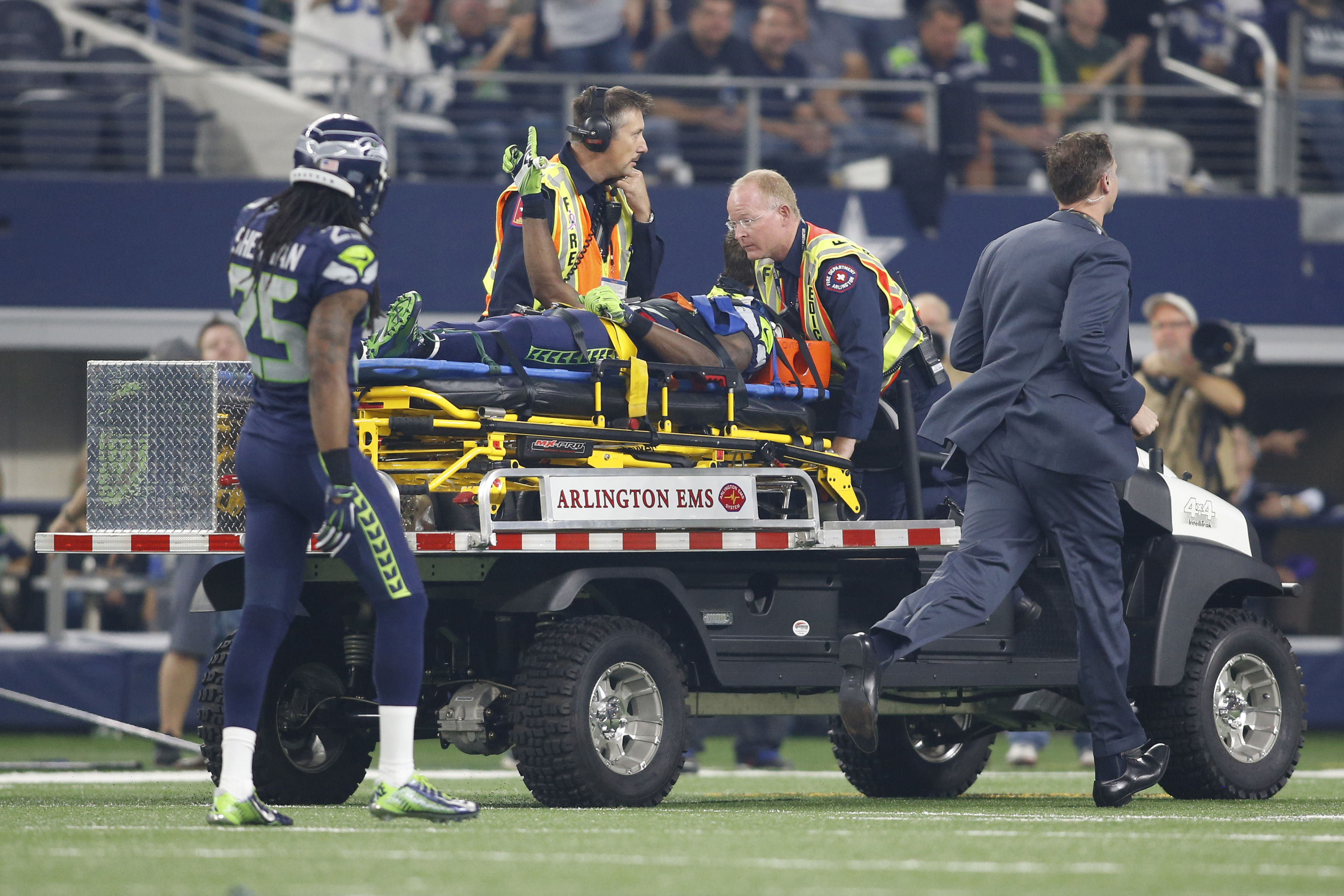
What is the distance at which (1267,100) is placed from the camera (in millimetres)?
14906

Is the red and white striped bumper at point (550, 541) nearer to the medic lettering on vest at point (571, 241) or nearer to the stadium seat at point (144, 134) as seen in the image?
the medic lettering on vest at point (571, 241)

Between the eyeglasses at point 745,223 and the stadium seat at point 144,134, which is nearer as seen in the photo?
the eyeglasses at point 745,223

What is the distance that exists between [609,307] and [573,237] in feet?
2.26

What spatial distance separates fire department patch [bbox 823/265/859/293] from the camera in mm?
7895

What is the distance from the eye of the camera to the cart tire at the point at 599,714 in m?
6.77

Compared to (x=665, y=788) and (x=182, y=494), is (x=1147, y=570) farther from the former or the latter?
(x=182, y=494)

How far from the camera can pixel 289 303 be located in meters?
6.05

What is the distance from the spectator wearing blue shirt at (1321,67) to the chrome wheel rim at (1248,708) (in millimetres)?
8180

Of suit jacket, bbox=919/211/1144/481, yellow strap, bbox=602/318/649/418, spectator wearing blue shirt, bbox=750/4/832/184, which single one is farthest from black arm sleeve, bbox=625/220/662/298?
spectator wearing blue shirt, bbox=750/4/832/184

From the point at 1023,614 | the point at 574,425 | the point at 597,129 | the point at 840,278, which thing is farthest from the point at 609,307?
the point at 1023,614

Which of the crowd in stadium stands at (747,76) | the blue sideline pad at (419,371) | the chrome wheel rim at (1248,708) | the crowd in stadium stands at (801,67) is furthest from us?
the crowd in stadium stands at (801,67)

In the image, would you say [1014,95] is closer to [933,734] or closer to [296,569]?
[933,734]

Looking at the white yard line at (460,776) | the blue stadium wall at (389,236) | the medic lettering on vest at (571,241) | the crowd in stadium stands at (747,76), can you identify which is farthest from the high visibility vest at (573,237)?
the blue stadium wall at (389,236)

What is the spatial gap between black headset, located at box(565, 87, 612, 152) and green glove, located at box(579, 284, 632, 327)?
31.6 inches
